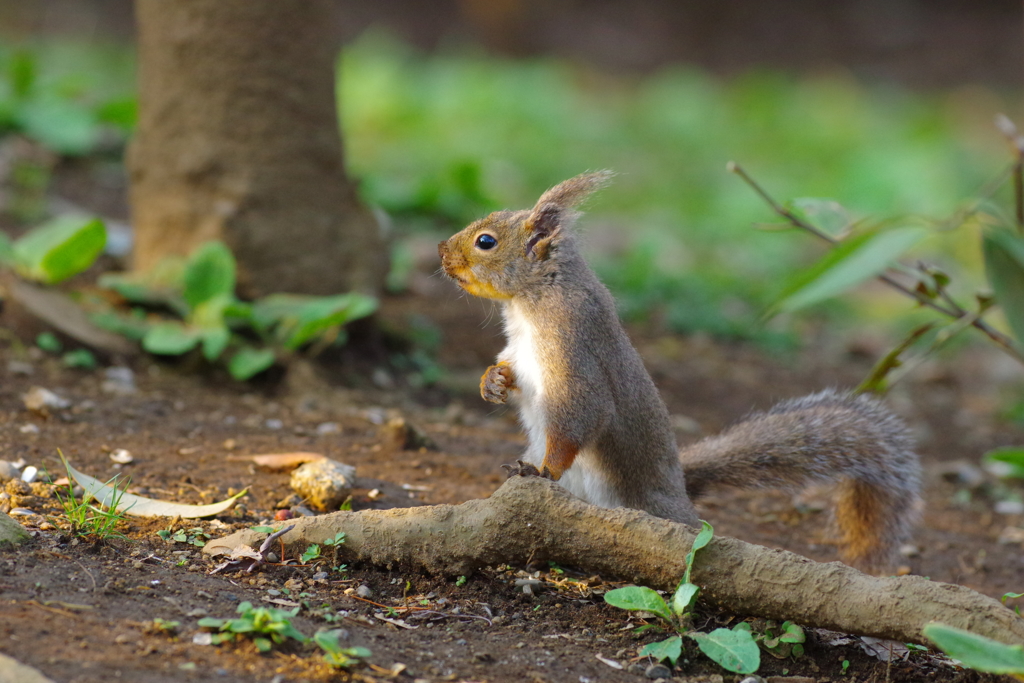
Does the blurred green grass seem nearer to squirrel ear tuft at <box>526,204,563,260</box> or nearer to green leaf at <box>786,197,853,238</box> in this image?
squirrel ear tuft at <box>526,204,563,260</box>

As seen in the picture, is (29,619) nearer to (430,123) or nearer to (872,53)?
(430,123)

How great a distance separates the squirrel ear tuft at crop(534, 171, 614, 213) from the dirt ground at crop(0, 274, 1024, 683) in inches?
36.2

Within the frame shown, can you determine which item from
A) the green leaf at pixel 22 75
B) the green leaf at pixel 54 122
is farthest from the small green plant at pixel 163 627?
the green leaf at pixel 22 75

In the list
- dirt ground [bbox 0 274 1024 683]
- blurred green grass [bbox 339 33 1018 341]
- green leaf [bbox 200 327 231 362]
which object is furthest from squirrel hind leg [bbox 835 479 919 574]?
blurred green grass [bbox 339 33 1018 341]

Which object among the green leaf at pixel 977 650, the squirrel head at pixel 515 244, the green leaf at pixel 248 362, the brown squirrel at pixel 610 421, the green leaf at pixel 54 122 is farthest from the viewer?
the green leaf at pixel 54 122

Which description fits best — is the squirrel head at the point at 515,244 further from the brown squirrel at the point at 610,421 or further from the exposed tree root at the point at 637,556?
the exposed tree root at the point at 637,556

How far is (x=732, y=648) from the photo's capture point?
87.1 inches

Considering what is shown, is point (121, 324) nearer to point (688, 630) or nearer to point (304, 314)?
point (304, 314)

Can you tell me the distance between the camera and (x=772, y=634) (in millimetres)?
2396

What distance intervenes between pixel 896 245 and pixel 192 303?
285cm

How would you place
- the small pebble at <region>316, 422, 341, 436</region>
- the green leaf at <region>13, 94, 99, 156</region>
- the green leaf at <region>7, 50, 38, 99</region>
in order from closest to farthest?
the small pebble at <region>316, 422, 341, 436</region>, the green leaf at <region>7, 50, 38, 99</region>, the green leaf at <region>13, 94, 99, 156</region>

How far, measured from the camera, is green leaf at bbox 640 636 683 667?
221 centimetres

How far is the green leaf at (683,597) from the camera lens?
228 cm

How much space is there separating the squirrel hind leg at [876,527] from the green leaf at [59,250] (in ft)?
9.05
